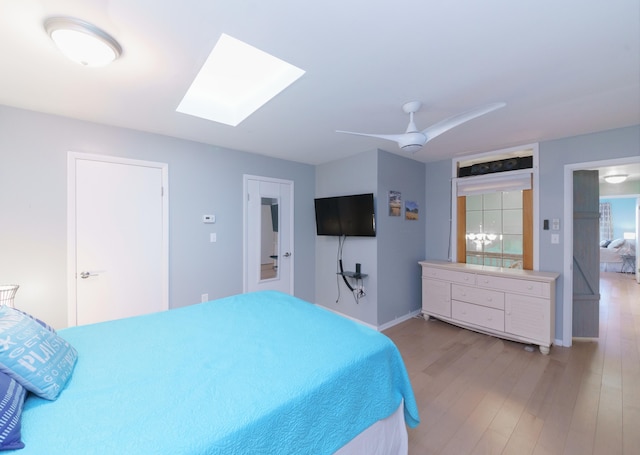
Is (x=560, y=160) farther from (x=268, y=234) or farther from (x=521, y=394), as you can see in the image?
(x=268, y=234)

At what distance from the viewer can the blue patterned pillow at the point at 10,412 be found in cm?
76

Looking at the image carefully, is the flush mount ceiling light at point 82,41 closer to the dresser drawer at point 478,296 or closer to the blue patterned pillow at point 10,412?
the blue patterned pillow at point 10,412

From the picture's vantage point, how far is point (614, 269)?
6.87 m

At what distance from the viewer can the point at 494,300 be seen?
10.2 ft

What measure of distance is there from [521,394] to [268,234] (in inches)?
124

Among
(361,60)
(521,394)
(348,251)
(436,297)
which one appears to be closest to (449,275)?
(436,297)

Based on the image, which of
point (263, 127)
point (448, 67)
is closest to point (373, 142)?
point (263, 127)

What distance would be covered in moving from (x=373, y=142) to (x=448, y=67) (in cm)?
150

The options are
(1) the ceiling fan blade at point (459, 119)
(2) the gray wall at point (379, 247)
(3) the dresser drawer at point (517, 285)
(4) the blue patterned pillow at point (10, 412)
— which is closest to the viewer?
(4) the blue patterned pillow at point (10, 412)

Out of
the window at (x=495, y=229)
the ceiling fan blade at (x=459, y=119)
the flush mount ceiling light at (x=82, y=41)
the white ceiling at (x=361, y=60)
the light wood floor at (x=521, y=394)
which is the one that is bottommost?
the light wood floor at (x=521, y=394)

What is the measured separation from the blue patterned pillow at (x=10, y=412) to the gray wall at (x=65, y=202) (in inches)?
78.1

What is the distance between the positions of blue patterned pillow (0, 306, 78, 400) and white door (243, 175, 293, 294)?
2.38m

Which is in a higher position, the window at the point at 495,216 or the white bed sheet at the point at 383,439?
the window at the point at 495,216

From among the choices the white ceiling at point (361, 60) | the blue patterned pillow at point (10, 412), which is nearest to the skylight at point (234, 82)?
the white ceiling at point (361, 60)
